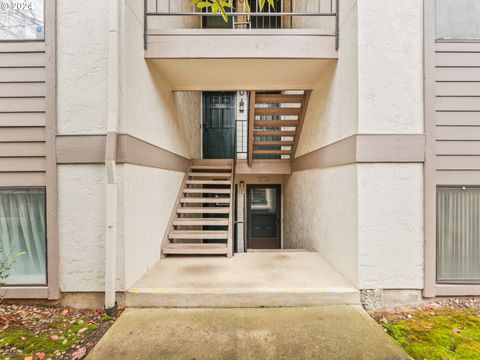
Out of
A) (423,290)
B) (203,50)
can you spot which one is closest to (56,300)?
(203,50)

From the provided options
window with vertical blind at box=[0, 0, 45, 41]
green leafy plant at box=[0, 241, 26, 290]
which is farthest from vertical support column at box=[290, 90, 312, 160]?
green leafy plant at box=[0, 241, 26, 290]

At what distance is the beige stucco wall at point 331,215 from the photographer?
261 cm

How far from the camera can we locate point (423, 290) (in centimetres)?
251

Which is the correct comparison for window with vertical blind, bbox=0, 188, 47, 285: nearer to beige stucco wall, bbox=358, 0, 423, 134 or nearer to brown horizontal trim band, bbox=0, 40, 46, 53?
brown horizontal trim band, bbox=0, 40, 46, 53

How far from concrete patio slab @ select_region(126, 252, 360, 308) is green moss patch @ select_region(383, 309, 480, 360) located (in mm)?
436

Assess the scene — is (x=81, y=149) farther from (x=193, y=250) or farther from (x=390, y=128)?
(x=390, y=128)

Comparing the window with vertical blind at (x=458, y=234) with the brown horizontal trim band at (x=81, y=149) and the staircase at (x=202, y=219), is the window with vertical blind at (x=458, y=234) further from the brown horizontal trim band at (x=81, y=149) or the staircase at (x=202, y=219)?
the brown horizontal trim band at (x=81, y=149)

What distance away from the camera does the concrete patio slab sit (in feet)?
7.97

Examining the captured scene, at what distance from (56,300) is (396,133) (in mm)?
3760

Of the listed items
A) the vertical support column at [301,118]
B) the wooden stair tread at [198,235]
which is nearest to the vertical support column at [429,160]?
the vertical support column at [301,118]

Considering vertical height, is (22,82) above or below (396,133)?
above

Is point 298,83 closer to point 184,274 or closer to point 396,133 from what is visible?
point 396,133

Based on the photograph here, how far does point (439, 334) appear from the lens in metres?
2.12

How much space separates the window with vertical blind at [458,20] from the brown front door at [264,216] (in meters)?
4.94
